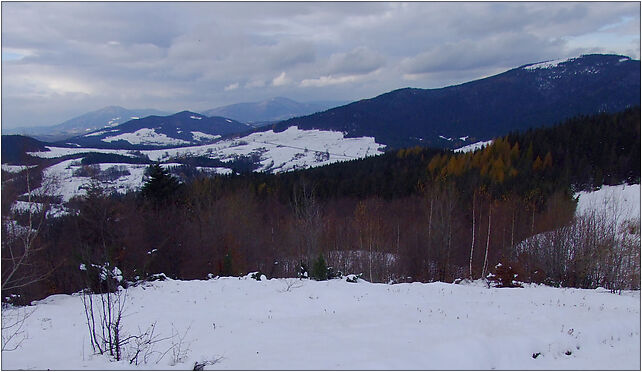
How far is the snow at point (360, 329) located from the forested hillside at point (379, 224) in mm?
2992

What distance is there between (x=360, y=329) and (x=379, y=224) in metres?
30.2

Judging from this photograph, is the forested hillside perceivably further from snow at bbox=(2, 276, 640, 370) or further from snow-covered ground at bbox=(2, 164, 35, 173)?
snow at bbox=(2, 276, 640, 370)

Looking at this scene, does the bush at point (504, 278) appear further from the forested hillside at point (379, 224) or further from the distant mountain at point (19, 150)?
the distant mountain at point (19, 150)

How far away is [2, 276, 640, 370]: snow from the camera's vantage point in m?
9.22

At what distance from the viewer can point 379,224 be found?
41656 mm

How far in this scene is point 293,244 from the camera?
38.1 meters

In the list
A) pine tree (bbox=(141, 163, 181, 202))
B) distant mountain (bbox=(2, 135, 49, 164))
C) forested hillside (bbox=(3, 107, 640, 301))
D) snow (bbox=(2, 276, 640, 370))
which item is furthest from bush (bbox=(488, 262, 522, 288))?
pine tree (bbox=(141, 163, 181, 202))

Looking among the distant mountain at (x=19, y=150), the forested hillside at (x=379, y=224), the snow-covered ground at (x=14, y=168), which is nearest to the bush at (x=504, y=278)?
the forested hillside at (x=379, y=224)

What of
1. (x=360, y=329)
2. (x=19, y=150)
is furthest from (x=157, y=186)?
(x=360, y=329)

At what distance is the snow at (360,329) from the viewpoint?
9219 millimetres

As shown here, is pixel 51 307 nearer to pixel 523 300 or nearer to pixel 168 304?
pixel 168 304

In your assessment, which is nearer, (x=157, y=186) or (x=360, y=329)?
(x=360, y=329)

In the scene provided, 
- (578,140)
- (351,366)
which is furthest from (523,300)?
(578,140)

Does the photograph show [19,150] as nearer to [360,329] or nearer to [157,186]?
[360,329]
